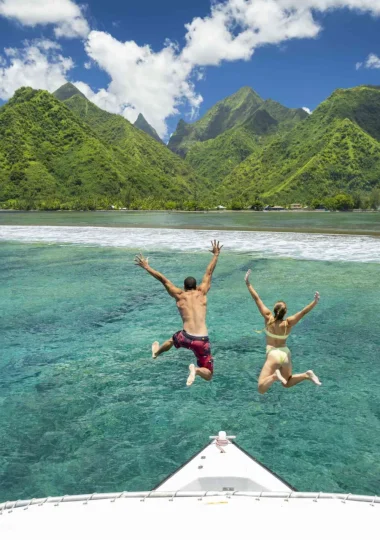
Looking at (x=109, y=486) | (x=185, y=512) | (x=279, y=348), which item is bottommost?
(x=109, y=486)

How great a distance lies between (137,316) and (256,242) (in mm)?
32594

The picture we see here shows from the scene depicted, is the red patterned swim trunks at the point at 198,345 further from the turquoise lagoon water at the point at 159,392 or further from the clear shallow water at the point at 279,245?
the clear shallow water at the point at 279,245

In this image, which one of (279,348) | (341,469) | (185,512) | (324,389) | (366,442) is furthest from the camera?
(324,389)

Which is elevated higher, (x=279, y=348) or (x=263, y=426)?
(x=279, y=348)

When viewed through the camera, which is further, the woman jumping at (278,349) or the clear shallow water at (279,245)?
the clear shallow water at (279,245)

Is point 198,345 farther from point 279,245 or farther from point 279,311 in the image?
point 279,245

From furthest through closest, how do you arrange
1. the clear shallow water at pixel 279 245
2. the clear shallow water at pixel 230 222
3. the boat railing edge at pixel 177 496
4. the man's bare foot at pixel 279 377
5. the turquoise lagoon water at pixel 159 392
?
1. the clear shallow water at pixel 230 222
2. the clear shallow water at pixel 279 245
3. the turquoise lagoon water at pixel 159 392
4. the man's bare foot at pixel 279 377
5. the boat railing edge at pixel 177 496

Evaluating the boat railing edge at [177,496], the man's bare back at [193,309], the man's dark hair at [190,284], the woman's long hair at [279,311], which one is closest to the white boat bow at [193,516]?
the boat railing edge at [177,496]

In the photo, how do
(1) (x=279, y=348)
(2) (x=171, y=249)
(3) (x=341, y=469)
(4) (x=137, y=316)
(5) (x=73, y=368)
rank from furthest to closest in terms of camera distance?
(2) (x=171, y=249), (4) (x=137, y=316), (5) (x=73, y=368), (3) (x=341, y=469), (1) (x=279, y=348)

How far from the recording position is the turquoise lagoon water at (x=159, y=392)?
9070mm

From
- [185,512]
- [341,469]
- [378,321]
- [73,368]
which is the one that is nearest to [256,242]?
[378,321]

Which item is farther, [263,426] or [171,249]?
[171,249]

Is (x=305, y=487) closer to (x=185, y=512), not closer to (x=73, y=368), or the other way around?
(x=185, y=512)

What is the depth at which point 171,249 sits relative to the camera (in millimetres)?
44781
